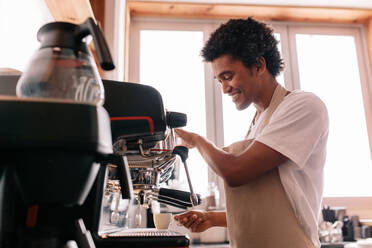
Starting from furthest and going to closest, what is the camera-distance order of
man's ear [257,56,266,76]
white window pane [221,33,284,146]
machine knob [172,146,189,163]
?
white window pane [221,33,284,146]
man's ear [257,56,266,76]
machine knob [172,146,189,163]

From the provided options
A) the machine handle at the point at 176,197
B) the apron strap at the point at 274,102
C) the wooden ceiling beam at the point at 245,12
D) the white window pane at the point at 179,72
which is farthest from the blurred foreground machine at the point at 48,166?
the wooden ceiling beam at the point at 245,12

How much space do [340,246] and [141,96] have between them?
5.89ft

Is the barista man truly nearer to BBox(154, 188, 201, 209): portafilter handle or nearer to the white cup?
the white cup

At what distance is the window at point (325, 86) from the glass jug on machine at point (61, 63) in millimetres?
2137

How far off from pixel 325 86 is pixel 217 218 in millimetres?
1944

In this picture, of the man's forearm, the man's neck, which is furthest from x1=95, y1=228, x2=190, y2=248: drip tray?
the man's neck

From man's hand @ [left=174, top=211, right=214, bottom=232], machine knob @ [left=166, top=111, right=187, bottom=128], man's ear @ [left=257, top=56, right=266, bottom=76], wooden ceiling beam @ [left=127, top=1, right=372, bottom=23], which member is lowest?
man's hand @ [left=174, top=211, right=214, bottom=232]

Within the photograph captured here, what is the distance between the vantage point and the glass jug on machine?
1.49 ft

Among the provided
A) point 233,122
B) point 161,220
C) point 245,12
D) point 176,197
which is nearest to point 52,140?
point 176,197

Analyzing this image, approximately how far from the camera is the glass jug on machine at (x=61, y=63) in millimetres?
453

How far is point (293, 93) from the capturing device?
1.14 meters

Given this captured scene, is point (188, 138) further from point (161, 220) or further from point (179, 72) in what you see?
point (179, 72)

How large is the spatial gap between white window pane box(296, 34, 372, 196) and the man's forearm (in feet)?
5.34

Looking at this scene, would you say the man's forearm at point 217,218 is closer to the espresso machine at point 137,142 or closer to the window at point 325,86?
the espresso machine at point 137,142
